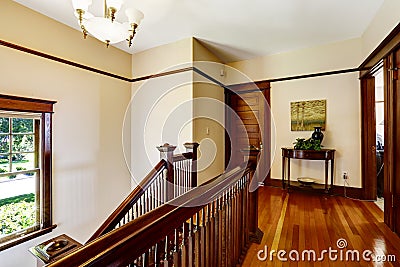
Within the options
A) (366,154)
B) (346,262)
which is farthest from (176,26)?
(366,154)

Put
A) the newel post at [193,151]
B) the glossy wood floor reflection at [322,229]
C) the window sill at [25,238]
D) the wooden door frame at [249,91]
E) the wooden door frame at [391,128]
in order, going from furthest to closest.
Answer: the wooden door frame at [249,91], the newel post at [193,151], the window sill at [25,238], the wooden door frame at [391,128], the glossy wood floor reflection at [322,229]

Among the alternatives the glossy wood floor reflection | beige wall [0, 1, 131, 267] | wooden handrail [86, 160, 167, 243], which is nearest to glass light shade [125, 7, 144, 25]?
wooden handrail [86, 160, 167, 243]

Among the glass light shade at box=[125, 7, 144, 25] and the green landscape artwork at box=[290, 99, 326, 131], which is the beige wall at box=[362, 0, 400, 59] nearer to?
the green landscape artwork at box=[290, 99, 326, 131]

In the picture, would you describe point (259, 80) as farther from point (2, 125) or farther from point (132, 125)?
point (2, 125)

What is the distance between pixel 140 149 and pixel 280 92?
3008 millimetres

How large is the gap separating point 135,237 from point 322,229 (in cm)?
257

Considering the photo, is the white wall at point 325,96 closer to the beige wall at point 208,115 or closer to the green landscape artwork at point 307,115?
the green landscape artwork at point 307,115

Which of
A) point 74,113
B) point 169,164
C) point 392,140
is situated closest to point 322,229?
point 392,140

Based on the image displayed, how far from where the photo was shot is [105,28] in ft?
6.28

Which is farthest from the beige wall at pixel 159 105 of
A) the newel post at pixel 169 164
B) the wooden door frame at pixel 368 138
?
the wooden door frame at pixel 368 138

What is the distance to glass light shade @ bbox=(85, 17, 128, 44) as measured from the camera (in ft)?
6.19

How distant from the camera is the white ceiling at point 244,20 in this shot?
8.79ft

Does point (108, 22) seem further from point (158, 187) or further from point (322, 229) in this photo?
point (322, 229)

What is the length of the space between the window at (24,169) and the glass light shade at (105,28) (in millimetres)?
1528
